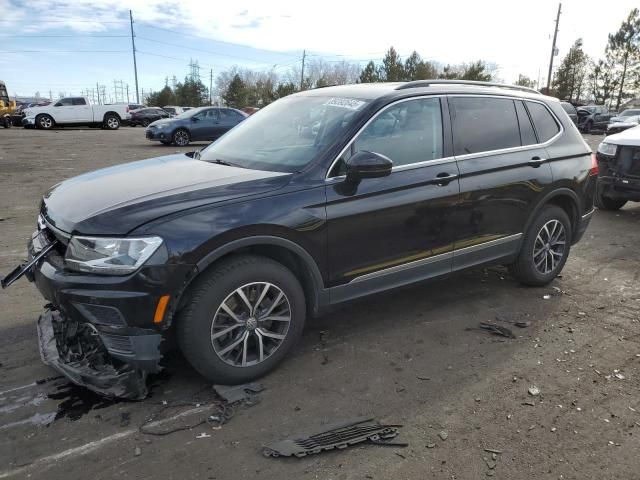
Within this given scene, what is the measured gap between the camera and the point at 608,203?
8742 mm

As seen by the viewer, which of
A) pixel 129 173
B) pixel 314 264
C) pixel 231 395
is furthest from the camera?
pixel 129 173

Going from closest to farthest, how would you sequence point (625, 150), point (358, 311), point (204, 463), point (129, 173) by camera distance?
point (204, 463)
point (129, 173)
point (358, 311)
point (625, 150)

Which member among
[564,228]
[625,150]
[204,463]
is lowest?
[204,463]

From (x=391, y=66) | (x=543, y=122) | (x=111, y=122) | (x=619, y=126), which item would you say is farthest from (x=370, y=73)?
(x=543, y=122)

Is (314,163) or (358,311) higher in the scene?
(314,163)

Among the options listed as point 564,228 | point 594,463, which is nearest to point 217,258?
point 594,463

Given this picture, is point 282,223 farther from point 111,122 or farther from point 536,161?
point 111,122

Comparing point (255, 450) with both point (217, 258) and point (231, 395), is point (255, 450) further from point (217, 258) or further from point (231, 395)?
point (217, 258)

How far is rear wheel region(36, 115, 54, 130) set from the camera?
28.0 m

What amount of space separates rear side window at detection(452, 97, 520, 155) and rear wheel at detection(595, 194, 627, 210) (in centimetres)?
499

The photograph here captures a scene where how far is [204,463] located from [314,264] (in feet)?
4.44

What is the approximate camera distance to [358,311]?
445 cm

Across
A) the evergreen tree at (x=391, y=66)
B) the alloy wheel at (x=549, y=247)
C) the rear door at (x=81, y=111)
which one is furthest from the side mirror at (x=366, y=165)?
the evergreen tree at (x=391, y=66)

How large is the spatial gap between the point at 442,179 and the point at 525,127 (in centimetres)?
130
